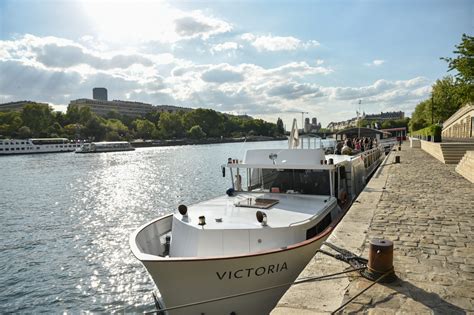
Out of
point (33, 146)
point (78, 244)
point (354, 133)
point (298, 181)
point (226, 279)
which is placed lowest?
point (78, 244)

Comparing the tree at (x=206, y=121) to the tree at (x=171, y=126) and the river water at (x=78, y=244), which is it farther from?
the river water at (x=78, y=244)

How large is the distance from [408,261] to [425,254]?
0.62 meters

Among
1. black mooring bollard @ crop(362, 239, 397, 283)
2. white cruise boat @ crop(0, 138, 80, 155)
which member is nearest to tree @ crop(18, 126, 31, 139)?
white cruise boat @ crop(0, 138, 80, 155)

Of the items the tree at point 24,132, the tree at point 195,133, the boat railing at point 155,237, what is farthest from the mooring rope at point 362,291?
the tree at point 195,133

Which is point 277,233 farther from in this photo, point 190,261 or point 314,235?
point 190,261

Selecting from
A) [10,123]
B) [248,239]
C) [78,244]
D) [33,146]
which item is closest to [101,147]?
[33,146]

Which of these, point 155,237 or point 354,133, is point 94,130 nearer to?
point 354,133

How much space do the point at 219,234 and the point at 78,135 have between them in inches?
5131

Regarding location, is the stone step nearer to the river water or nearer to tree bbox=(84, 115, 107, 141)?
the river water

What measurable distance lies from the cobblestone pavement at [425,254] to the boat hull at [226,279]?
1.85 meters

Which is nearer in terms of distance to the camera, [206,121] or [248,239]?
[248,239]

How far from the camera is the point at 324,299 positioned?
552cm

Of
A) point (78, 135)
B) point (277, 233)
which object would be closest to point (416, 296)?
point (277, 233)

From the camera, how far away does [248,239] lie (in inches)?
324
